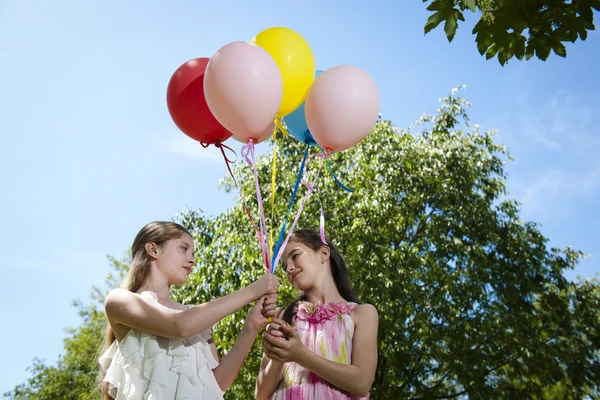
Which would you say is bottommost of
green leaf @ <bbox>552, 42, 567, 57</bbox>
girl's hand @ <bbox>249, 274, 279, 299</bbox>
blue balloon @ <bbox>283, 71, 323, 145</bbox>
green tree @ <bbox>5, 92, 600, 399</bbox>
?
girl's hand @ <bbox>249, 274, 279, 299</bbox>

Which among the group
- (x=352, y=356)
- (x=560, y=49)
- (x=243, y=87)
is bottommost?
(x=352, y=356)

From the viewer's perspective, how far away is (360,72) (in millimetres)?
2939

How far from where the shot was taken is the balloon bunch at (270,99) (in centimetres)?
265

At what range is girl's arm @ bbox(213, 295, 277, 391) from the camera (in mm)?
Answer: 2359

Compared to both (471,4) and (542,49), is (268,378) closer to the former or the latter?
(471,4)

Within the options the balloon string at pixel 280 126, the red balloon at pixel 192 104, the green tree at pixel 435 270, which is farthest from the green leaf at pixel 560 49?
the green tree at pixel 435 270

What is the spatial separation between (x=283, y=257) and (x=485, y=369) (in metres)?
9.12

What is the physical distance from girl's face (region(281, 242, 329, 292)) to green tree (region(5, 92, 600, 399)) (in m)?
6.77

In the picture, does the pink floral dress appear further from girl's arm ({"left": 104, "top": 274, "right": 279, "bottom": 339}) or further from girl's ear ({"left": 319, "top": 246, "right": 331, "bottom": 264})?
girl's arm ({"left": 104, "top": 274, "right": 279, "bottom": 339})

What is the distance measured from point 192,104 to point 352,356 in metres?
1.55

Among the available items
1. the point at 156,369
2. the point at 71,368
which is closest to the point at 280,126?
the point at 156,369

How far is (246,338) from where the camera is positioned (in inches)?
93.9

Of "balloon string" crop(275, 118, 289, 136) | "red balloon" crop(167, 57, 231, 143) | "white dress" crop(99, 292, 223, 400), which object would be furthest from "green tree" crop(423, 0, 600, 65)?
"white dress" crop(99, 292, 223, 400)

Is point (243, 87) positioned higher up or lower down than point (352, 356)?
higher up
